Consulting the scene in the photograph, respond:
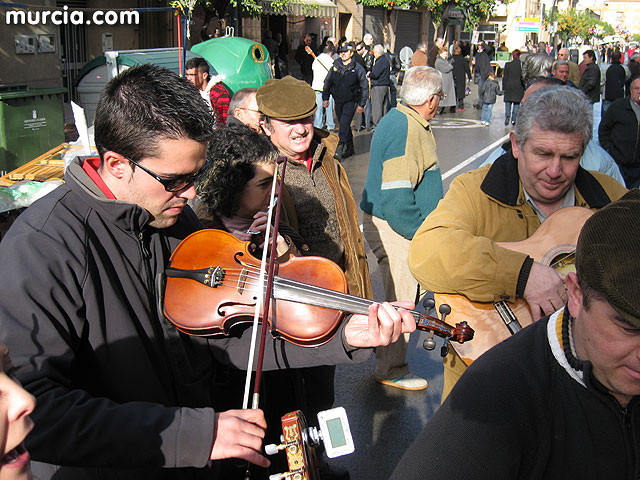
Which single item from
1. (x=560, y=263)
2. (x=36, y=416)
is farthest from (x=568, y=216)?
(x=36, y=416)

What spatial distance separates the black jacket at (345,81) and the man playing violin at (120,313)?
9.66 m

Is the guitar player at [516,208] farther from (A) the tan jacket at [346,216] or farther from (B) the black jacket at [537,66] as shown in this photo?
(B) the black jacket at [537,66]

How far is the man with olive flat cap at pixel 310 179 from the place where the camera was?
127 inches

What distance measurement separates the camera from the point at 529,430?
1371 millimetres

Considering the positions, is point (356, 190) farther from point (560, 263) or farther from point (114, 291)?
point (114, 291)

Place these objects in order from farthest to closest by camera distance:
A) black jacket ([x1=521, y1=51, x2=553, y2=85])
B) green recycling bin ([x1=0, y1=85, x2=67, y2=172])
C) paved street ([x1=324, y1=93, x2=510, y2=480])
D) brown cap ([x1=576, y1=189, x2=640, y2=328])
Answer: black jacket ([x1=521, y1=51, x2=553, y2=85]) < green recycling bin ([x1=0, y1=85, x2=67, y2=172]) < paved street ([x1=324, y1=93, x2=510, y2=480]) < brown cap ([x1=576, y1=189, x2=640, y2=328])

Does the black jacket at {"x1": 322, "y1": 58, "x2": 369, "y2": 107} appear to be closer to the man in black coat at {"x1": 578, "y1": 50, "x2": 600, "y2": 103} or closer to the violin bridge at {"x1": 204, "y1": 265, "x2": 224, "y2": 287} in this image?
the man in black coat at {"x1": 578, "y1": 50, "x2": 600, "y2": 103}

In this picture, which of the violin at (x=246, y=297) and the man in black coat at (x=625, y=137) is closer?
the violin at (x=246, y=297)

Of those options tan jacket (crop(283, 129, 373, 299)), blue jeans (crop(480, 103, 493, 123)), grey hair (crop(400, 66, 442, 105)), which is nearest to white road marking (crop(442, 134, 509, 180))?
blue jeans (crop(480, 103, 493, 123))

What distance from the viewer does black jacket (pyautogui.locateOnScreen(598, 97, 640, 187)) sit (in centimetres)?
618

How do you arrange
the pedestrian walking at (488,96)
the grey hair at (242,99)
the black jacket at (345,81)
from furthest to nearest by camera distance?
the pedestrian walking at (488,96) → the black jacket at (345,81) → the grey hair at (242,99)

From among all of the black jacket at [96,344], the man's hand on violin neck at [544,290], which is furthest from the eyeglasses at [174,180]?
the man's hand on violin neck at [544,290]

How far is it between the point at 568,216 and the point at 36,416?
1.87 meters

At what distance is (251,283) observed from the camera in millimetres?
2117
